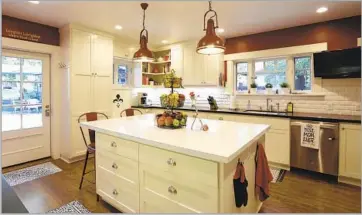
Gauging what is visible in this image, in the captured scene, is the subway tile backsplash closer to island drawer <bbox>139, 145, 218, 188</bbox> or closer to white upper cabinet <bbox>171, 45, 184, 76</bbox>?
white upper cabinet <bbox>171, 45, 184, 76</bbox>

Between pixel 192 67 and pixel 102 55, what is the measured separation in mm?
1858

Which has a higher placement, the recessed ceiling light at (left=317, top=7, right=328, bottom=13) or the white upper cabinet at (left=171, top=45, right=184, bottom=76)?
the recessed ceiling light at (left=317, top=7, right=328, bottom=13)

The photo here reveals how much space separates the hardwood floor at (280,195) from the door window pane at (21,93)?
121 cm

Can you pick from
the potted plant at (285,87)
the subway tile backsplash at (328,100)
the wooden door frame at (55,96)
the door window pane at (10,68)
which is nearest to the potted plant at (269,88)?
the subway tile backsplash at (328,100)

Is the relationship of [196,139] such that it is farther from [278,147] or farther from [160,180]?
[278,147]

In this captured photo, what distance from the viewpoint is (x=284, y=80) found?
12.9 ft

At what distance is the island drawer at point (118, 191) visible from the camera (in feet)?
6.34

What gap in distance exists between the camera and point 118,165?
2.07m

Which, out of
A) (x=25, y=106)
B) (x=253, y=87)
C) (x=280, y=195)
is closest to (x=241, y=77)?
(x=253, y=87)

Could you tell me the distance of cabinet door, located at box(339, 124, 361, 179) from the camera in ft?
9.04

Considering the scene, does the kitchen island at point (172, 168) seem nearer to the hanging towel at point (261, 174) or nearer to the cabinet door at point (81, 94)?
the hanging towel at point (261, 174)

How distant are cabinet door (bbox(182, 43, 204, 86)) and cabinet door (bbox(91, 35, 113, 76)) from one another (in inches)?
62.6

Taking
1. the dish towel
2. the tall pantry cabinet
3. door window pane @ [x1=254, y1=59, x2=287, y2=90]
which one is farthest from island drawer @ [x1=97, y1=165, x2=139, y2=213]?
door window pane @ [x1=254, y1=59, x2=287, y2=90]

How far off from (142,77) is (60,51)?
6.05ft
